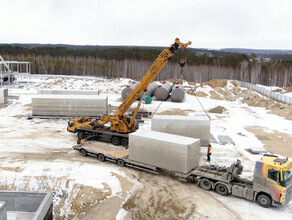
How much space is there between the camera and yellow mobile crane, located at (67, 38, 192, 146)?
68.5ft

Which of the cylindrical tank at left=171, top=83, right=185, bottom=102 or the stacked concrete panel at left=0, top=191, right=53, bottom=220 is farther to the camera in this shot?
the cylindrical tank at left=171, top=83, right=185, bottom=102

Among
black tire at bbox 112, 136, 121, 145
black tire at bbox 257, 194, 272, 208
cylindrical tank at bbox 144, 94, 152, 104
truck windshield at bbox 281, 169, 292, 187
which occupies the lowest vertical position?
black tire at bbox 257, 194, 272, 208

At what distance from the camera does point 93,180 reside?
51.3ft

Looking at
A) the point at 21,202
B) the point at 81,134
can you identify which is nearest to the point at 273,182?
the point at 21,202

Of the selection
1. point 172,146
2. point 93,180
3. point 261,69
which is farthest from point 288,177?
point 261,69

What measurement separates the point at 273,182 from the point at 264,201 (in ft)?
3.61

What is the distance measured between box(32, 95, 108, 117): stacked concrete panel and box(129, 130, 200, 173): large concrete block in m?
13.0

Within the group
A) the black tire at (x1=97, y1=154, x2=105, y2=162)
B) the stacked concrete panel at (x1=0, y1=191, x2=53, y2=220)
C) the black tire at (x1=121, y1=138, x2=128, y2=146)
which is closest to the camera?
the stacked concrete panel at (x1=0, y1=191, x2=53, y2=220)

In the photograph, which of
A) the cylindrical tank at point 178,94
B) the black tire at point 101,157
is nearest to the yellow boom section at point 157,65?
the black tire at point 101,157

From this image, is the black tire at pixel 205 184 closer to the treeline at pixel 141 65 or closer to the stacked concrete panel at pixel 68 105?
the stacked concrete panel at pixel 68 105

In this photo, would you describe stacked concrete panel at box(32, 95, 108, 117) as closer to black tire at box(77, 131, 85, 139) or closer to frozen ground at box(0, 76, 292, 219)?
frozen ground at box(0, 76, 292, 219)

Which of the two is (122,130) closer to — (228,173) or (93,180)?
(93,180)

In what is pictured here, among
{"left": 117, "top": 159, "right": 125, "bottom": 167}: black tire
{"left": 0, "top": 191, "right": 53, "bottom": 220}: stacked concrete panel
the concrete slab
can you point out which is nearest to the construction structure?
{"left": 117, "top": 159, "right": 125, "bottom": 167}: black tire

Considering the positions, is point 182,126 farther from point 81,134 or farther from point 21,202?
point 21,202
